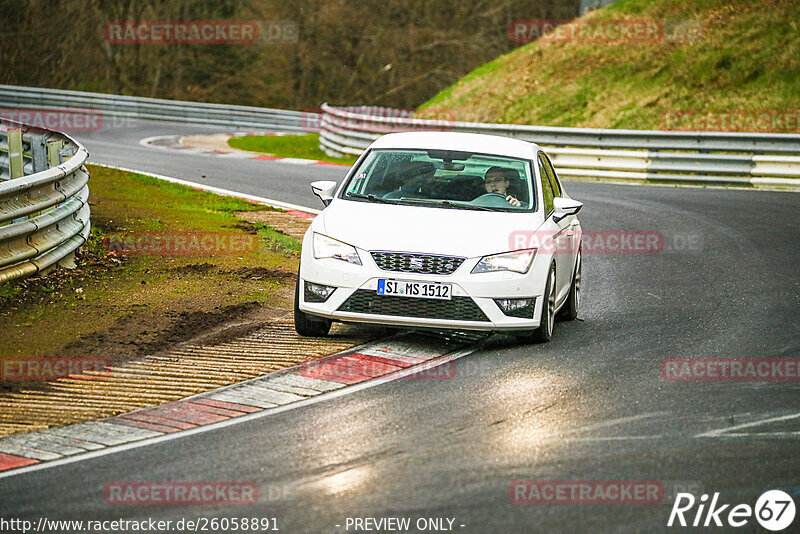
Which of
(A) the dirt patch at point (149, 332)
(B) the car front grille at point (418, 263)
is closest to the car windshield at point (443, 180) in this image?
(B) the car front grille at point (418, 263)

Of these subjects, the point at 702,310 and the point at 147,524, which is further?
the point at 702,310

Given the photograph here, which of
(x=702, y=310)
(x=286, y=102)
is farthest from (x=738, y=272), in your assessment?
(x=286, y=102)

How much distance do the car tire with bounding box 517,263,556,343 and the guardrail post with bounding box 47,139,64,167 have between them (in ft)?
22.1

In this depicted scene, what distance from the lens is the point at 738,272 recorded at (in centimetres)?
1267

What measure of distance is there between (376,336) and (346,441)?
283 centimetres

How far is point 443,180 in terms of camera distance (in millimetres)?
9773

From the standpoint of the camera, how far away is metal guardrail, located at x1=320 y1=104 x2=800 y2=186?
21.9 metres

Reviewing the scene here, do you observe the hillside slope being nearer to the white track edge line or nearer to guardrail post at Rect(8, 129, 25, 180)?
guardrail post at Rect(8, 129, 25, 180)

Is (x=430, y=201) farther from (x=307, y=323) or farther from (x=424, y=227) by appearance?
(x=307, y=323)

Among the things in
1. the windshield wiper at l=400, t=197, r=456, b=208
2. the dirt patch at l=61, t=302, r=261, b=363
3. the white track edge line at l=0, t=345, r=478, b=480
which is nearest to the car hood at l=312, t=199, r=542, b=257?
the windshield wiper at l=400, t=197, r=456, b=208

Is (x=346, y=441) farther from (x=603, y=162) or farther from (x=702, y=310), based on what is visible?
Result: (x=603, y=162)

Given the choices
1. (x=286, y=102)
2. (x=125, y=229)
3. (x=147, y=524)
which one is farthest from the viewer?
(x=286, y=102)

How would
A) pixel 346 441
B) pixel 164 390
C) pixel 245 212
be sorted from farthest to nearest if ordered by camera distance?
pixel 245 212, pixel 164 390, pixel 346 441

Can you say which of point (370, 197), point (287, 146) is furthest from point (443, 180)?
point (287, 146)
